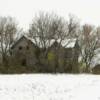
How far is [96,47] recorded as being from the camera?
223ft

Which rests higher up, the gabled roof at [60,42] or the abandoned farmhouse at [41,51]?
the gabled roof at [60,42]

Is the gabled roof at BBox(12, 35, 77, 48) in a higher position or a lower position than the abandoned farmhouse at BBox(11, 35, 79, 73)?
higher

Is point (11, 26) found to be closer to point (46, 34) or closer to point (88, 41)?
point (46, 34)
